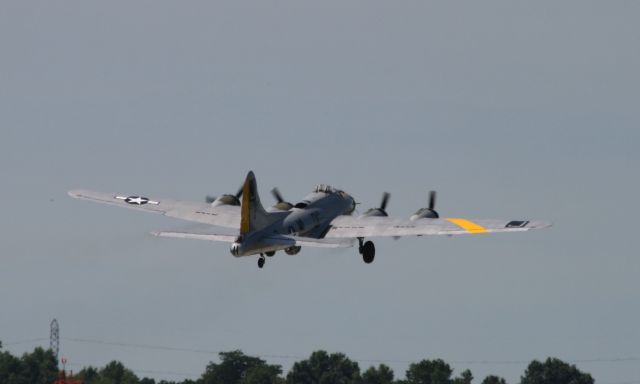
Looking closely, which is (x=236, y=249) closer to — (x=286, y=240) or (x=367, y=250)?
(x=286, y=240)

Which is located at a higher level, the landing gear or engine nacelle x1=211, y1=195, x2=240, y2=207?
engine nacelle x1=211, y1=195, x2=240, y2=207

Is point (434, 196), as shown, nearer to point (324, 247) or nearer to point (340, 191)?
point (340, 191)

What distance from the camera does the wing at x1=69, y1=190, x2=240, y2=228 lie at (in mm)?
135375

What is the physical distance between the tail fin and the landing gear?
949 cm

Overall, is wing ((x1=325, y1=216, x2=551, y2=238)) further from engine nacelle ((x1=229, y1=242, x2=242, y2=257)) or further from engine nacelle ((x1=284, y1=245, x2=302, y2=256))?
engine nacelle ((x1=229, y1=242, x2=242, y2=257))

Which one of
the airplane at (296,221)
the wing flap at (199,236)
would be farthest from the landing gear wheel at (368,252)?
the wing flap at (199,236)

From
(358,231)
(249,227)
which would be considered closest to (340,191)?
(358,231)

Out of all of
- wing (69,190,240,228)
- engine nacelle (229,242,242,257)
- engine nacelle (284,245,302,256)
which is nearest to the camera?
engine nacelle (229,242,242,257)

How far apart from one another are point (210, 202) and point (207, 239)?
13830 millimetres

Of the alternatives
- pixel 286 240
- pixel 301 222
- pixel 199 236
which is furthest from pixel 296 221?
pixel 199 236

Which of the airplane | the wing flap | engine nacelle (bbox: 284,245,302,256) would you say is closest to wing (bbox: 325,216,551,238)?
the airplane

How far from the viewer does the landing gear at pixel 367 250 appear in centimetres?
13662

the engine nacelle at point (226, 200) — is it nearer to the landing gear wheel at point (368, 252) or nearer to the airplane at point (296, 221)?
the airplane at point (296, 221)

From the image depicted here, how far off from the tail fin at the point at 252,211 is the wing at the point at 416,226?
809 centimetres
